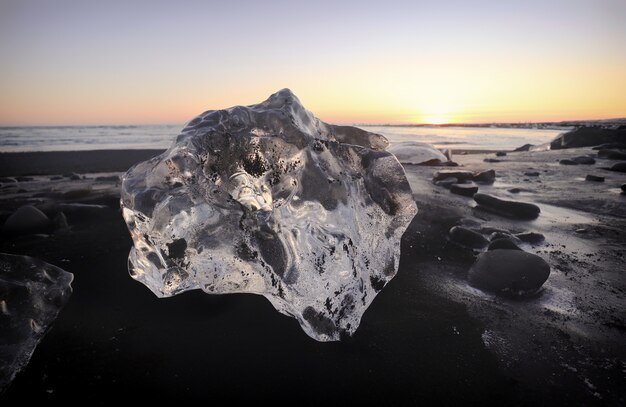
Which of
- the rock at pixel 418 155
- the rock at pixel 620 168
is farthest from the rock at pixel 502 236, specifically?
the rock at pixel 418 155

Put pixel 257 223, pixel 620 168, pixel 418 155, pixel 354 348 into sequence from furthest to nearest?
1. pixel 418 155
2. pixel 620 168
3. pixel 257 223
4. pixel 354 348

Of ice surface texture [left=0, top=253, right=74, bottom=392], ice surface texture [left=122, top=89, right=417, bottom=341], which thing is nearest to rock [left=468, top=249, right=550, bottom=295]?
ice surface texture [left=122, top=89, right=417, bottom=341]

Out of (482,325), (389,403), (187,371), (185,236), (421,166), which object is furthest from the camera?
(421,166)

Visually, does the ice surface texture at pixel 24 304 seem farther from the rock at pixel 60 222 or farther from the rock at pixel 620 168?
the rock at pixel 620 168

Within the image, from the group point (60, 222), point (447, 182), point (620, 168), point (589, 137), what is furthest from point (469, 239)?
point (589, 137)

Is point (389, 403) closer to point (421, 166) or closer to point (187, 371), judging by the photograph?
point (187, 371)

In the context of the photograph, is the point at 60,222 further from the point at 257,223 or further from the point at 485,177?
the point at 485,177

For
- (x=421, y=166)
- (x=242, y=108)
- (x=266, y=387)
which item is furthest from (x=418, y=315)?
(x=421, y=166)
